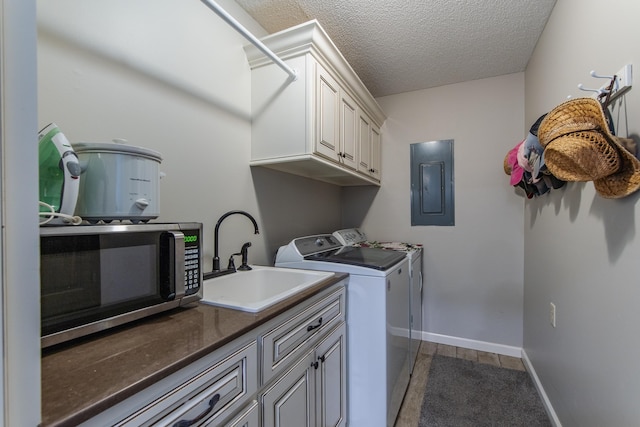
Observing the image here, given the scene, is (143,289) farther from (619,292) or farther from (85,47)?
(619,292)

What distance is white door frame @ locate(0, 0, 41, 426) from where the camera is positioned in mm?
384

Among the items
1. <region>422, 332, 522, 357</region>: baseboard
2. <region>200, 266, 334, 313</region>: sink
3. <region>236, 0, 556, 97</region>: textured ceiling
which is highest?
<region>236, 0, 556, 97</region>: textured ceiling

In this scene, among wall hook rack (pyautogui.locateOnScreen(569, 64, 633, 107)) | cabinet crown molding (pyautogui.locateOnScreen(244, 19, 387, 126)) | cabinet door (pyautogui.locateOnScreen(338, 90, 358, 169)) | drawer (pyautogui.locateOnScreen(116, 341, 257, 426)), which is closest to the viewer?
drawer (pyautogui.locateOnScreen(116, 341, 257, 426))

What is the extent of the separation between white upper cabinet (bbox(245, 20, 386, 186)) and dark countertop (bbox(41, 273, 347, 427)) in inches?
39.6

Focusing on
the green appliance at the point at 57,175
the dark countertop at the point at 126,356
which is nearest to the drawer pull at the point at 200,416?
the dark countertop at the point at 126,356

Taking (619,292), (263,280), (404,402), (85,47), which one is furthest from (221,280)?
(619,292)

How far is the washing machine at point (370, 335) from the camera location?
153 centimetres

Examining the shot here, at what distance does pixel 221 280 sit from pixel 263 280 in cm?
25

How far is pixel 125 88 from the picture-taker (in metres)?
1.14

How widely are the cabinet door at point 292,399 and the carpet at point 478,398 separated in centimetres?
98

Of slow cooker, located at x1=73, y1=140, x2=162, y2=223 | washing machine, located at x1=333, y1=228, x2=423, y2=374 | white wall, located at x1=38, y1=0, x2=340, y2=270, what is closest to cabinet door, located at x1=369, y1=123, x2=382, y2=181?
washing machine, located at x1=333, y1=228, x2=423, y2=374

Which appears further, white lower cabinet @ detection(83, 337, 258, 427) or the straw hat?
the straw hat

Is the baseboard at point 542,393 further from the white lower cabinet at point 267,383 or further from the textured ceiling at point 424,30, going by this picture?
the textured ceiling at point 424,30

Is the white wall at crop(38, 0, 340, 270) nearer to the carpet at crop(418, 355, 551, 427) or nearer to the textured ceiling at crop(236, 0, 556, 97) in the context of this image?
the textured ceiling at crop(236, 0, 556, 97)
